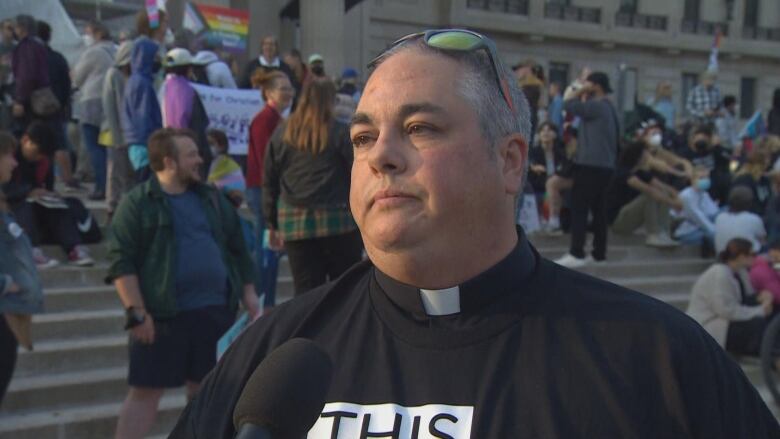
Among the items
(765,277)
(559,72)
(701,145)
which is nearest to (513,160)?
(765,277)

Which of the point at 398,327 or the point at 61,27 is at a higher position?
the point at 61,27

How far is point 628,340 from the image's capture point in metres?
1.61

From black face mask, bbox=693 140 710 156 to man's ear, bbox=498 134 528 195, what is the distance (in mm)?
11797

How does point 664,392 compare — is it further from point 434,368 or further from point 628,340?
point 434,368

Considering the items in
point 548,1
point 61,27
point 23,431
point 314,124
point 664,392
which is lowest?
point 23,431

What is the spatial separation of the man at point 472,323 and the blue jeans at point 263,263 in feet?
16.1

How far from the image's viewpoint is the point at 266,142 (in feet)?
22.3

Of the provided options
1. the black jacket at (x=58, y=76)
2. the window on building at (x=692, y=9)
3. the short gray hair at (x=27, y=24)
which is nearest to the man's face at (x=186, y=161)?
the black jacket at (x=58, y=76)

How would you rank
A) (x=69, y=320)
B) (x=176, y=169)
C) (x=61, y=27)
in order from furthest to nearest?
(x=61, y=27) < (x=69, y=320) < (x=176, y=169)

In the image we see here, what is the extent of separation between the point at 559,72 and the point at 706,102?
13.9 metres

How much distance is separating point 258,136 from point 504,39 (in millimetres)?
23433

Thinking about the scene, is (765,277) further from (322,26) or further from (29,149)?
(322,26)

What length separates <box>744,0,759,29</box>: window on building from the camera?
35062 millimetres

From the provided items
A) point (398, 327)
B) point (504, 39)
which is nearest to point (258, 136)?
point (398, 327)
